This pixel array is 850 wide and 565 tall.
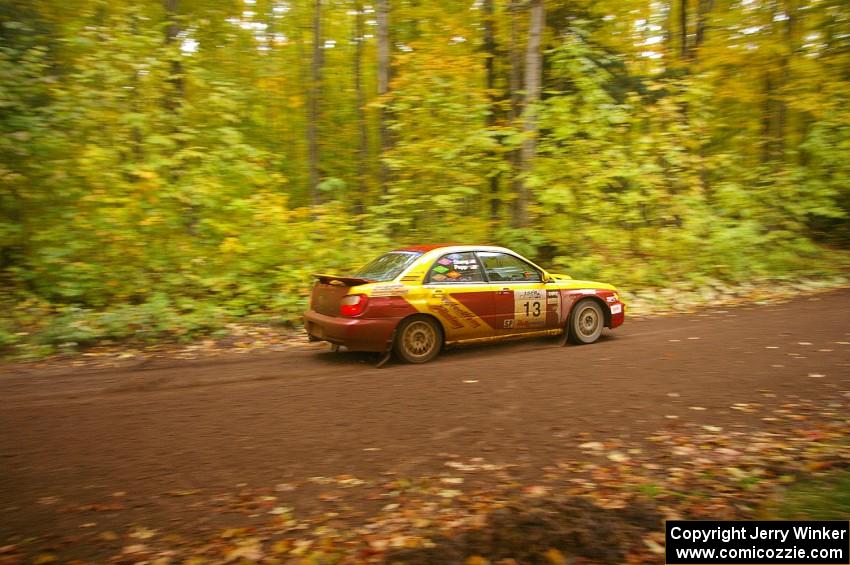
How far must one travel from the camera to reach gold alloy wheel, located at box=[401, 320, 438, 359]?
26.4ft

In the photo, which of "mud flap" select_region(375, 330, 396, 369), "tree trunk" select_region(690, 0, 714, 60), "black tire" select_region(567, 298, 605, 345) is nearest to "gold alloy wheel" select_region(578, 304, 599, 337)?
"black tire" select_region(567, 298, 605, 345)

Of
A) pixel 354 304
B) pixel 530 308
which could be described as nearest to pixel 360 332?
pixel 354 304

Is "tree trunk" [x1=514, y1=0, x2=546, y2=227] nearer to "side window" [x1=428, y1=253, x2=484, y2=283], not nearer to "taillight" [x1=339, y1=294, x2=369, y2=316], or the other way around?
"side window" [x1=428, y1=253, x2=484, y2=283]

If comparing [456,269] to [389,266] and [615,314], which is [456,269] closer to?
[389,266]

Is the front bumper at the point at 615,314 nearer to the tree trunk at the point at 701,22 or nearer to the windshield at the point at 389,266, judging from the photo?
the windshield at the point at 389,266

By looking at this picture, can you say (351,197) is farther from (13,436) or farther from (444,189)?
(13,436)

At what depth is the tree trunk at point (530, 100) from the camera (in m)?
13.6

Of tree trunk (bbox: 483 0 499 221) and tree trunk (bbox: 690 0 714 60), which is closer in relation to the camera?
tree trunk (bbox: 483 0 499 221)

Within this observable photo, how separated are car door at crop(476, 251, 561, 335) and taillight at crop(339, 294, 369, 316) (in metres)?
1.96

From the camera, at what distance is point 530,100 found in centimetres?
1372

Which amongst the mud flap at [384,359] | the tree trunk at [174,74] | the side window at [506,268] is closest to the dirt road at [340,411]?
the mud flap at [384,359]

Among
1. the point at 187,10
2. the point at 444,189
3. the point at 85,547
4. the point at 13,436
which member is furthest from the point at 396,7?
the point at 85,547

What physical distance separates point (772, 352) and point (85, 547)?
840 cm

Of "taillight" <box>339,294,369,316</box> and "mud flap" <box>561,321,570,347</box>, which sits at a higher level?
"taillight" <box>339,294,369,316</box>
